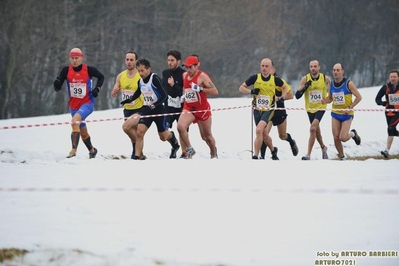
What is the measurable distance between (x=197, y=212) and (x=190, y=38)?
1451 inches

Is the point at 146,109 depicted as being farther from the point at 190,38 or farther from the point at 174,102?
the point at 190,38

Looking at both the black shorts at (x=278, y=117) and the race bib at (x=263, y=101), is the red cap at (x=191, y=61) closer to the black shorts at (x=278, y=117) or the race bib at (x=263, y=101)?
the race bib at (x=263, y=101)

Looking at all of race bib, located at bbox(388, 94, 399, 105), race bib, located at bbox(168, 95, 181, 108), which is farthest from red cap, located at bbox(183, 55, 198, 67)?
race bib, located at bbox(388, 94, 399, 105)

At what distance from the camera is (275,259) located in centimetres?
775

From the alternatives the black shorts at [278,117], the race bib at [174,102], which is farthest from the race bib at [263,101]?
the race bib at [174,102]

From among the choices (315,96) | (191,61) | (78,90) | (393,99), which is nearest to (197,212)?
(191,61)

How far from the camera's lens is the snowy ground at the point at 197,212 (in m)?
7.96

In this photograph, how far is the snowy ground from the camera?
313 inches

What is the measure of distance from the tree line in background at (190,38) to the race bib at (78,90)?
950 inches

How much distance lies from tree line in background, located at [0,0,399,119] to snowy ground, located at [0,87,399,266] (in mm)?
26873

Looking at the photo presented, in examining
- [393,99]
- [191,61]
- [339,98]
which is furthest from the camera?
[393,99]

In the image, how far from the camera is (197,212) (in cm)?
925

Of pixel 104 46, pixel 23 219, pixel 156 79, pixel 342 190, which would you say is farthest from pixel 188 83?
pixel 104 46

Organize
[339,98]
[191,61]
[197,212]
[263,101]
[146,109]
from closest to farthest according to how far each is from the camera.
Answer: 1. [197,212]
2. [191,61]
3. [146,109]
4. [263,101]
5. [339,98]
